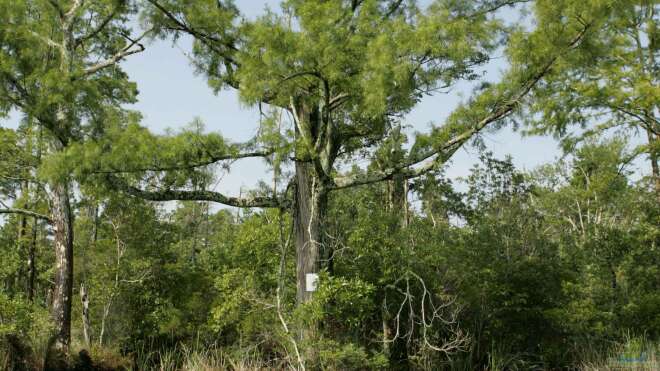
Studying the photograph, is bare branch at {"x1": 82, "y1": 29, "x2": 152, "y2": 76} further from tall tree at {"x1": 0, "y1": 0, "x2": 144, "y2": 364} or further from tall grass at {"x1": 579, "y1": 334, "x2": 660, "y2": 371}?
tall grass at {"x1": 579, "y1": 334, "x2": 660, "y2": 371}

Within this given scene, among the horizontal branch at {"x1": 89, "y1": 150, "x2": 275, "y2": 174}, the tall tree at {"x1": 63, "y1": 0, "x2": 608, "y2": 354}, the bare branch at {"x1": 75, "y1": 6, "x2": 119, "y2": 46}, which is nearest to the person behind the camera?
the tall tree at {"x1": 63, "y1": 0, "x2": 608, "y2": 354}

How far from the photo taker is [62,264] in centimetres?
894

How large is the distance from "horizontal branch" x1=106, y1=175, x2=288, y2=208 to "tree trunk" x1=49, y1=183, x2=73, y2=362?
8.17 feet

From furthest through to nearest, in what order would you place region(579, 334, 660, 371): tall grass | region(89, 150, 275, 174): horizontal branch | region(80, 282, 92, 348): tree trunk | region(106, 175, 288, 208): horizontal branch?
1. region(80, 282, 92, 348): tree trunk
2. region(579, 334, 660, 371): tall grass
3. region(106, 175, 288, 208): horizontal branch
4. region(89, 150, 275, 174): horizontal branch

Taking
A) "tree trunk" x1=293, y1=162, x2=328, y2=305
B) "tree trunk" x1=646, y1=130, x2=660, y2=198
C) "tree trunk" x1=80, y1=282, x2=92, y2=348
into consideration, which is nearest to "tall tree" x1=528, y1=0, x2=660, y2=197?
"tree trunk" x1=646, y1=130, x2=660, y2=198

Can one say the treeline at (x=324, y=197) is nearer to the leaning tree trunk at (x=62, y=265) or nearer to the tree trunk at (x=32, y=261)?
the leaning tree trunk at (x=62, y=265)

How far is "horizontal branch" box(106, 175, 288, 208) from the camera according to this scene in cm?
670

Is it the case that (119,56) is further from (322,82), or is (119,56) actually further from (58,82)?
(322,82)

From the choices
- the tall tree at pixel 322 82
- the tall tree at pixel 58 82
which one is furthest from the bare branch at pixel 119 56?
the tall tree at pixel 322 82

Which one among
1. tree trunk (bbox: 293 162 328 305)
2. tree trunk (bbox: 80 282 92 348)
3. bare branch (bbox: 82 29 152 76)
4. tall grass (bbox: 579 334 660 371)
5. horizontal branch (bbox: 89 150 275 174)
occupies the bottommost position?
tall grass (bbox: 579 334 660 371)

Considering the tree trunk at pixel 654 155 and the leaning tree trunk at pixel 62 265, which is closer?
the leaning tree trunk at pixel 62 265

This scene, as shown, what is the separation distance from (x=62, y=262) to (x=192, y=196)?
3.21 meters

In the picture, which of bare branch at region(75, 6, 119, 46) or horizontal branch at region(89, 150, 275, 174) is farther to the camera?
bare branch at region(75, 6, 119, 46)

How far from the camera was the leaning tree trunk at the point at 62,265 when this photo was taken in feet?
28.5
